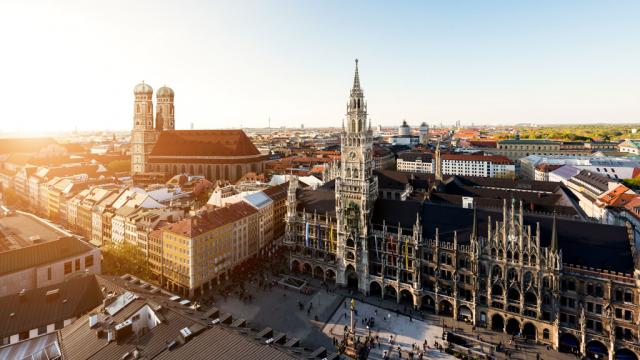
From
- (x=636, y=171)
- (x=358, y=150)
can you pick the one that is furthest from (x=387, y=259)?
(x=636, y=171)

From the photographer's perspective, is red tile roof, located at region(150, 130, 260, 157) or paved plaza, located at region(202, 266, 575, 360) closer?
paved plaza, located at region(202, 266, 575, 360)

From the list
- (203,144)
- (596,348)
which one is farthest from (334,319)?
(203,144)

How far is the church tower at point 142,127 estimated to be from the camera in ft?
590

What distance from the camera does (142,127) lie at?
595 ft

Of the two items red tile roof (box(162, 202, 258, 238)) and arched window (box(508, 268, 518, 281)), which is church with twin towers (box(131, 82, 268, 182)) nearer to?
red tile roof (box(162, 202, 258, 238))

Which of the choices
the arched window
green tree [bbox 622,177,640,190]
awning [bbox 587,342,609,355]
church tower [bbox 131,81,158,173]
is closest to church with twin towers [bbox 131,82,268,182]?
church tower [bbox 131,81,158,173]

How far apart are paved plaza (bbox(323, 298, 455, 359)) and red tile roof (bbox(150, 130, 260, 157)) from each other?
368ft

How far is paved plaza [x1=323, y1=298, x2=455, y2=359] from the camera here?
198ft

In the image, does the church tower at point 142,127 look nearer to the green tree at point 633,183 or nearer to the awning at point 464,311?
the awning at point 464,311

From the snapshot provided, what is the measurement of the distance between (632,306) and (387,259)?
38.7 meters

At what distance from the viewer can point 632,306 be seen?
57.8 meters

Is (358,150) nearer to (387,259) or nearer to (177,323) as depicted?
(387,259)

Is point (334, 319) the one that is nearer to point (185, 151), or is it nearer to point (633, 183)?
point (185, 151)

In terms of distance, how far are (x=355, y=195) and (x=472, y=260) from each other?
25.9m
